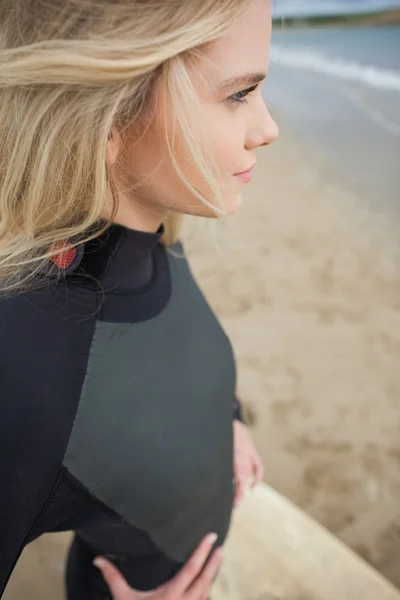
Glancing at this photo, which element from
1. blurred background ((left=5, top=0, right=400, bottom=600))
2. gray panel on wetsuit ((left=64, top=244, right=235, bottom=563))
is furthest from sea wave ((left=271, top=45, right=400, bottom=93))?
gray panel on wetsuit ((left=64, top=244, right=235, bottom=563))

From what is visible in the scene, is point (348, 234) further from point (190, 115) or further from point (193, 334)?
point (190, 115)

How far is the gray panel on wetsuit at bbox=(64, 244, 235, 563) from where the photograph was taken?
810 millimetres

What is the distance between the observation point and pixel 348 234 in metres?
3.58

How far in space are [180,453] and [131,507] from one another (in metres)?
0.11

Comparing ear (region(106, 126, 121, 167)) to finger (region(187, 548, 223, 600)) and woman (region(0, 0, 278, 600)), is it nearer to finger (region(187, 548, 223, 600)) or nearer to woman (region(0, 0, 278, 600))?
woman (region(0, 0, 278, 600))

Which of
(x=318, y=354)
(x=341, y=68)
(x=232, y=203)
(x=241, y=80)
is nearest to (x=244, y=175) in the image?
(x=232, y=203)

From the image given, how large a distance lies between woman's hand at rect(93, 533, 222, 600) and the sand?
0.36m

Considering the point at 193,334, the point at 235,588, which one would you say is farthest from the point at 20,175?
the point at 235,588

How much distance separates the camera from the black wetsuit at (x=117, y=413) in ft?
2.33

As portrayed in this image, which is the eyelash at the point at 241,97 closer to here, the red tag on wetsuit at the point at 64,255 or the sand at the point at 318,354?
the red tag on wetsuit at the point at 64,255

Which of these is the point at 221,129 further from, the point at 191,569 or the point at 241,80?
the point at 191,569

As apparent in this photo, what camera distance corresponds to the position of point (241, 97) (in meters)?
0.75

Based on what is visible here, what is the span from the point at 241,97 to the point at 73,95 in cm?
21

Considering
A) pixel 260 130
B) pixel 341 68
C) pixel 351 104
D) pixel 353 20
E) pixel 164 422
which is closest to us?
pixel 260 130
